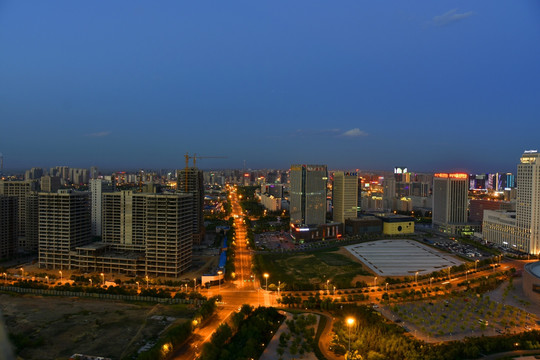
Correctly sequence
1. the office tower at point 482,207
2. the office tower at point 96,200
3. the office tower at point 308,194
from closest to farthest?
the office tower at point 96,200 → the office tower at point 308,194 → the office tower at point 482,207

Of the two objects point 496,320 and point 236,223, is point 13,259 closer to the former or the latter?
point 236,223

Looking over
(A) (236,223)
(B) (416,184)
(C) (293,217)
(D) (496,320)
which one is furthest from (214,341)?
(B) (416,184)

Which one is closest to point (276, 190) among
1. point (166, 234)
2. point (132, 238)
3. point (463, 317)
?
point (132, 238)

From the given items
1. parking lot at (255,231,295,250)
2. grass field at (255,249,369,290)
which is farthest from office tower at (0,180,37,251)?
grass field at (255,249,369,290)

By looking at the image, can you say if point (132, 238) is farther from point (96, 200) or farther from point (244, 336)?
point (244, 336)

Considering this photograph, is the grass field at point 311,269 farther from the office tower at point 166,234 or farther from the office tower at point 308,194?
the office tower at point 308,194

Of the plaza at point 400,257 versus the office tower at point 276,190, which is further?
the office tower at point 276,190

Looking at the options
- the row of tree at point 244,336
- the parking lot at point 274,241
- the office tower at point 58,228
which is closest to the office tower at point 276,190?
the parking lot at point 274,241
